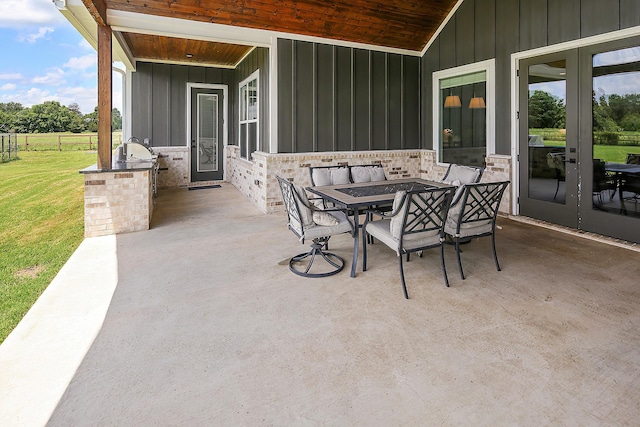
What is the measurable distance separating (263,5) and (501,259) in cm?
464

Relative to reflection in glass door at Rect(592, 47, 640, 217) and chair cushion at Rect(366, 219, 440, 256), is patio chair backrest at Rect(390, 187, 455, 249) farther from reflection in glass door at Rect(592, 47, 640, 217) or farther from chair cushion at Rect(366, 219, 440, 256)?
reflection in glass door at Rect(592, 47, 640, 217)

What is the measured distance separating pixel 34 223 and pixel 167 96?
14.1 ft

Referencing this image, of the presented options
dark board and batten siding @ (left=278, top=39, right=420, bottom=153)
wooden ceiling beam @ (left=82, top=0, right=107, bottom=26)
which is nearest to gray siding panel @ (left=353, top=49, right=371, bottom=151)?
dark board and batten siding @ (left=278, top=39, right=420, bottom=153)

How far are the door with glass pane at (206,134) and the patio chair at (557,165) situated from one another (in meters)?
7.19

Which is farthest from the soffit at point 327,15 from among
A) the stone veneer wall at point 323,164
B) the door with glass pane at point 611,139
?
the door with glass pane at point 611,139

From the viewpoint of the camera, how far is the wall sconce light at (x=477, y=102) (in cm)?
609

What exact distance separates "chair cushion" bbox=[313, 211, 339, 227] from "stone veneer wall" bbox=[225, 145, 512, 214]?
2.73 metres

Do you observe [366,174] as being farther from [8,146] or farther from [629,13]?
[8,146]

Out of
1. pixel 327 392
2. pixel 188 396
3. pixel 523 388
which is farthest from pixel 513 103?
pixel 188 396

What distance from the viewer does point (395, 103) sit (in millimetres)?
7027

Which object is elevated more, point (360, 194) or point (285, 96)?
point (285, 96)

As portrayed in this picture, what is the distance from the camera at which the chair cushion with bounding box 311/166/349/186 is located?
4549 mm

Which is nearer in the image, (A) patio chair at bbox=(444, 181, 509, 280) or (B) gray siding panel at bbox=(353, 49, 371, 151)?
(A) patio chair at bbox=(444, 181, 509, 280)

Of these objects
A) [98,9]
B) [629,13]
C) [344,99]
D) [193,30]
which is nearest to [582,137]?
[629,13]
